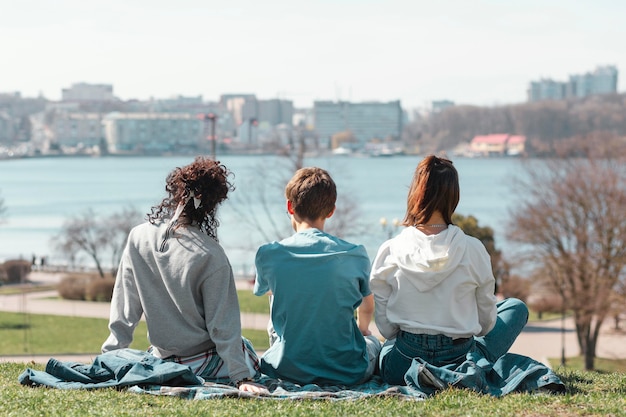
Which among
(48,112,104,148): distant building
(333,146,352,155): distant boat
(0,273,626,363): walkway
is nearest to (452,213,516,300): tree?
(0,273,626,363): walkway

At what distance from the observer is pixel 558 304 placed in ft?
82.6

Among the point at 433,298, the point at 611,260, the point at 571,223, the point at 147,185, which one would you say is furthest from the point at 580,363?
the point at 147,185

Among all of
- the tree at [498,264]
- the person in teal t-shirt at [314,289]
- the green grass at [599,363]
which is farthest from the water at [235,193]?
the person in teal t-shirt at [314,289]

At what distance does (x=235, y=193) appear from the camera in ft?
200

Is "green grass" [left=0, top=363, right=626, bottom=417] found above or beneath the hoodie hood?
beneath

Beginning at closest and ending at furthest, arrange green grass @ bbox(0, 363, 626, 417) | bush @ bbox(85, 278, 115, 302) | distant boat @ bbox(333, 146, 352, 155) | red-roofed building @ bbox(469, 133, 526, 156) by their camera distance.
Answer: green grass @ bbox(0, 363, 626, 417) → bush @ bbox(85, 278, 115, 302) → red-roofed building @ bbox(469, 133, 526, 156) → distant boat @ bbox(333, 146, 352, 155)

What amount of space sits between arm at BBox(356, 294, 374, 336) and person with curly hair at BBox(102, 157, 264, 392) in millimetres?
640

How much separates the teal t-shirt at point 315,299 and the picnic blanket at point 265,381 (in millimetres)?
108

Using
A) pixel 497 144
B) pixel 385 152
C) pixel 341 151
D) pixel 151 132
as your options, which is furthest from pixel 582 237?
pixel 151 132

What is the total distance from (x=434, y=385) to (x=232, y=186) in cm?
156

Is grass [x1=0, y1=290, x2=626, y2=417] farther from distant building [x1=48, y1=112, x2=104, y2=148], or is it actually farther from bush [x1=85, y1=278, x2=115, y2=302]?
distant building [x1=48, y1=112, x2=104, y2=148]

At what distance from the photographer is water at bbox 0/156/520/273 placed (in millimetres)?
44644

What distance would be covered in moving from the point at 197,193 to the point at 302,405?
4.26ft

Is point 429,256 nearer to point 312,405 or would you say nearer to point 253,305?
point 312,405
